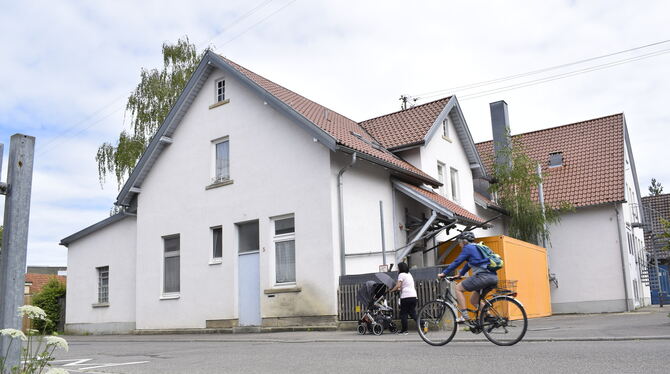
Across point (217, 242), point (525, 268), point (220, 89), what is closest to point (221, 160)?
point (220, 89)

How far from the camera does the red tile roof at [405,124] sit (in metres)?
22.2

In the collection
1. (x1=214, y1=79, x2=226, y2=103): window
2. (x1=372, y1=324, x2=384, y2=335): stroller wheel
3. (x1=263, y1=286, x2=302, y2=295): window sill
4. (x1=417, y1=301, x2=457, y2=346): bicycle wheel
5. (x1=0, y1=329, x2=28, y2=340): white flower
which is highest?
(x1=214, y1=79, x2=226, y2=103): window

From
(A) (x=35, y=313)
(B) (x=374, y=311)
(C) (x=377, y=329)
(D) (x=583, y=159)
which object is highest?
(D) (x=583, y=159)

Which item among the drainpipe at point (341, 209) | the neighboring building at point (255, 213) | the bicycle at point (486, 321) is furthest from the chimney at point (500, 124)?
the bicycle at point (486, 321)

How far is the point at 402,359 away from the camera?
8445 mm

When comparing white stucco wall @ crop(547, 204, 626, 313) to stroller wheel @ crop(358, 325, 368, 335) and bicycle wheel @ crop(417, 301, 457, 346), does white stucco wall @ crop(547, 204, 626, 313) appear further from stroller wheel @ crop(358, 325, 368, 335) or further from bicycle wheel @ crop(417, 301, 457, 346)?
bicycle wheel @ crop(417, 301, 457, 346)

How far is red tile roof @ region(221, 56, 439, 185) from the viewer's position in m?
17.9

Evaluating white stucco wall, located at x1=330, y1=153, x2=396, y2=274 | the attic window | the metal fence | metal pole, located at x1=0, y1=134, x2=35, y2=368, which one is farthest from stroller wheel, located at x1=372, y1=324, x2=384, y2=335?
the attic window

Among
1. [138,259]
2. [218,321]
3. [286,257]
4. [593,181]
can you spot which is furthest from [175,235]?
[593,181]

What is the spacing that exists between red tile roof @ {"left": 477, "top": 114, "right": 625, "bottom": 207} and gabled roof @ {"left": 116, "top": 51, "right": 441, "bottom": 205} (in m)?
9.40

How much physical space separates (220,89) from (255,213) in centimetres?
466

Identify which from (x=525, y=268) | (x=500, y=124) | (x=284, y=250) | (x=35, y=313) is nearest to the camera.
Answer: (x=35, y=313)

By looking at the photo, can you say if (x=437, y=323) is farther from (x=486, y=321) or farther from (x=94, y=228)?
(x=94, y=228)

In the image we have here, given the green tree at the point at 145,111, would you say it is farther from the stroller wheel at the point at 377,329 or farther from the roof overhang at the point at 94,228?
the stroller wheel at the point at 377,329
